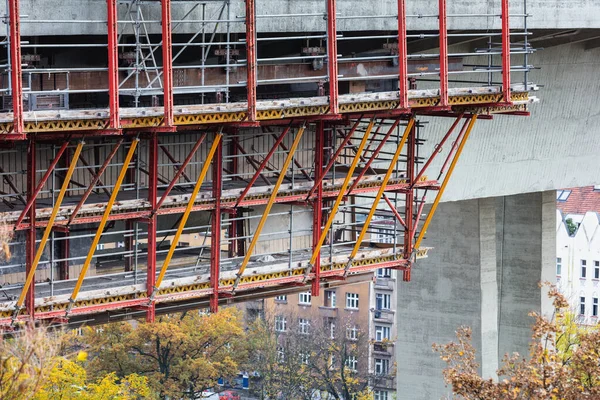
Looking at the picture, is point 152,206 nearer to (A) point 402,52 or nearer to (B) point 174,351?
(A) point 402,52

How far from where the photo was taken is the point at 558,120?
4509 centimetres

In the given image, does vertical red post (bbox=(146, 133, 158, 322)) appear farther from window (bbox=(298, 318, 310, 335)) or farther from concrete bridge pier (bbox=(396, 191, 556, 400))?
window (bbox=(298, 318, 310, 335))

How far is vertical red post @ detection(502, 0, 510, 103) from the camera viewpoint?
31297 mm

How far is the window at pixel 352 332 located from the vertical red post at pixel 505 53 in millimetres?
56950

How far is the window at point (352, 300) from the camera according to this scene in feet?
296

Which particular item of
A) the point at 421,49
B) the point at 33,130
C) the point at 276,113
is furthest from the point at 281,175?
the point at 421,49

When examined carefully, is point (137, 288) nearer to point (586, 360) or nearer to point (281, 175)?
point (281, 175)

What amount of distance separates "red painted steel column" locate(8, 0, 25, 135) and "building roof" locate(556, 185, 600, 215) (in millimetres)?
74043

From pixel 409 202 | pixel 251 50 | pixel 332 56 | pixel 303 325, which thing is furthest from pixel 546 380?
pixel 303 325

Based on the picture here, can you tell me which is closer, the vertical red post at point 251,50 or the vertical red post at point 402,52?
the vertical red post at point 251,50

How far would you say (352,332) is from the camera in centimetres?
8881

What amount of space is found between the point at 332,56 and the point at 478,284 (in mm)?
20318

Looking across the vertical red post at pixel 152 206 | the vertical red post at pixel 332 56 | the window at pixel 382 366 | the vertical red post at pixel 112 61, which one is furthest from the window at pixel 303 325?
the vertical red post at pixel 112 61

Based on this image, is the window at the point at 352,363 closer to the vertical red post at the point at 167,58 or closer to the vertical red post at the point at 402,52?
the vertical red post at the point at 402,52
